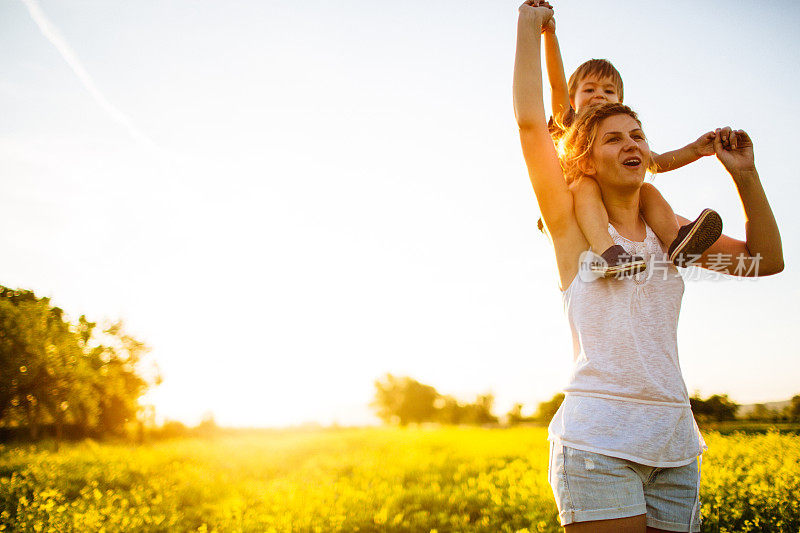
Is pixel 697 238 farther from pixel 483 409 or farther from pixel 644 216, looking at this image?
pixel 483 409

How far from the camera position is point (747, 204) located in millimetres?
1722

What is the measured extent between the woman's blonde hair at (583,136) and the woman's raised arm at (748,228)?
0.31 metres

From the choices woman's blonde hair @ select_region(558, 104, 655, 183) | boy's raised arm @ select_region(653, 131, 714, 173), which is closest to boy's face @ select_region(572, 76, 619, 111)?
boy's raised arm @ select_region(653, 131, 714, 173)

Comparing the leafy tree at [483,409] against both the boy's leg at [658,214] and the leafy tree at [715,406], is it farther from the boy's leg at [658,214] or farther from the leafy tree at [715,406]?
the boy's leg at [658,214]

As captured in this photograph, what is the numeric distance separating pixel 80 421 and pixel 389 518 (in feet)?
13.0

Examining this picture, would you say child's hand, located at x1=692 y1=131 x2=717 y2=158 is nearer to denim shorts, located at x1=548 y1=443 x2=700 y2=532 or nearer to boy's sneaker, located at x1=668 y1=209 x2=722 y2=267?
boy's sneaker, located at x1=668 y1=209 x2=722 y2=267

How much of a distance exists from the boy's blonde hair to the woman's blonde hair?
1.60 meters

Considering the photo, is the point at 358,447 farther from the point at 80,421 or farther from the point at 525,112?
the point at 525,112

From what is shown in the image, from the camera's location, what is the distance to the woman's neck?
1.68 meters

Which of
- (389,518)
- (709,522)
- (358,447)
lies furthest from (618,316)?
(358,447)

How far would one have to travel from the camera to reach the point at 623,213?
5.57ft

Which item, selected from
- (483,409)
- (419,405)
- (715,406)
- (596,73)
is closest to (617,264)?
(596,73)

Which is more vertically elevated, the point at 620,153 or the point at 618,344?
the point at 620,153

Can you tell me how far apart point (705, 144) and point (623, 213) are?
602 millimetres
